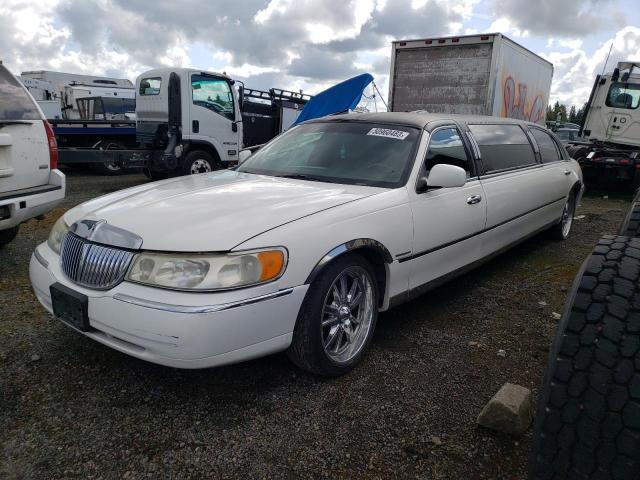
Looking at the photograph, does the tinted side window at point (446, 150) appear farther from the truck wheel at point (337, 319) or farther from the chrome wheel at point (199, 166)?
the chrome wheel at point (199, 166)

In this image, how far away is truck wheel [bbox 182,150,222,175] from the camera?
9391 mm

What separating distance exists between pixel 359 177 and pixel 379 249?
24.8 inches

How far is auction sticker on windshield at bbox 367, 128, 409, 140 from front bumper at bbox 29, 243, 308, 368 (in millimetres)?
1542

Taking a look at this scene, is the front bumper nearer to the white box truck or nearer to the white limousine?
the white limousine

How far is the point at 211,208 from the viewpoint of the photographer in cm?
259

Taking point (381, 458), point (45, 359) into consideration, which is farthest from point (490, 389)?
point (45, 359)

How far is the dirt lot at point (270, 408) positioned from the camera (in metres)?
2.04

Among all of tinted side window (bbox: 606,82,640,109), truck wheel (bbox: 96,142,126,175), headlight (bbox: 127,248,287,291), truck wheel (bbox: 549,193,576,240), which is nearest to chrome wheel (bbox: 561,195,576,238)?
truck wheel (bbox: 549,193,576,240)

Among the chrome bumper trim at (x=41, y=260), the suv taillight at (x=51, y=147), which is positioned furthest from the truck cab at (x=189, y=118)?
the chrome bumper trim at (x=41, y=260)

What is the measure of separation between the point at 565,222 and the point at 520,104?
18.9 ft

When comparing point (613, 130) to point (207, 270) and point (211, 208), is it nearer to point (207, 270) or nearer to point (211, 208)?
point (211, 208)

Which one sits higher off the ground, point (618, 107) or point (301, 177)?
point (618, 107)

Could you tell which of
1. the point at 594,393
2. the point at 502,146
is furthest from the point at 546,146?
the point at 594,393

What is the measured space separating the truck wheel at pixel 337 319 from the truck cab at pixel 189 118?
708 cm
